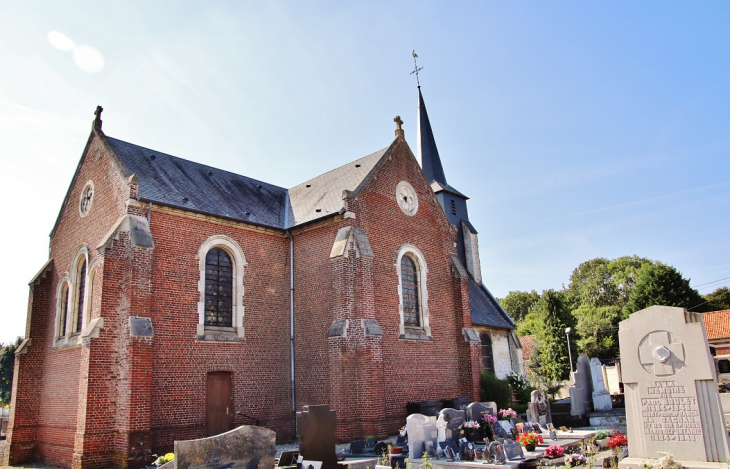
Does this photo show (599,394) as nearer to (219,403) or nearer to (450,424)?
(450,424)

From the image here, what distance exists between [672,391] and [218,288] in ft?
42.3

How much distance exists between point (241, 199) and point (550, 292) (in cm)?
2396

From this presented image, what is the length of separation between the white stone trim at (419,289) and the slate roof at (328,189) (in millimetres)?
3012

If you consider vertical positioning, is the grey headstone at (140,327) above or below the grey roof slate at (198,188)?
below

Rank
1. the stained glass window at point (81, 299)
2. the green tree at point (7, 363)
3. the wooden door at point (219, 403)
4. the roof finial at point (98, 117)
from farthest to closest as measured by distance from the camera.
→ the green tree at point (7, 363) < the roof finial at point (98, 117) < the stained glass window at point (81, 299) < the wooden door at point (219, 403)

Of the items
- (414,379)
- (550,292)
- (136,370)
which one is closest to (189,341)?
(136,370)

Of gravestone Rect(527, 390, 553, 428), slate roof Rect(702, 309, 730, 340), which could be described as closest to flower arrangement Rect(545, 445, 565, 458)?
gravestone Rect(527, 390, 553, 428)

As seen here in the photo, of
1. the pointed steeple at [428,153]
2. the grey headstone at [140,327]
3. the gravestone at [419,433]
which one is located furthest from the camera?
the pointed steeple at [428,153]

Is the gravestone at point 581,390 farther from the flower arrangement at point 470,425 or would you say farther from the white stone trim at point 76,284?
the white stone trim at point 76,284

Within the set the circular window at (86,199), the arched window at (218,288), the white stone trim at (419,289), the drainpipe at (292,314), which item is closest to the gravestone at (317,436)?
the arched window at (218,288)

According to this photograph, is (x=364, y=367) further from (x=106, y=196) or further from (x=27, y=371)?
(x=27, y=371)

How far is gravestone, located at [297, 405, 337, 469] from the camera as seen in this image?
10281 mm

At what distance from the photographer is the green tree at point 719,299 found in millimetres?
49781

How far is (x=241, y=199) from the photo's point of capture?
19.6 meters
